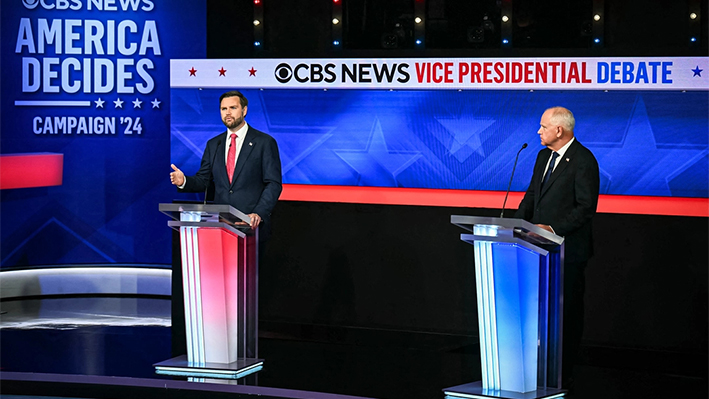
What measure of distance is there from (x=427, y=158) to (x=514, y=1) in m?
1.21

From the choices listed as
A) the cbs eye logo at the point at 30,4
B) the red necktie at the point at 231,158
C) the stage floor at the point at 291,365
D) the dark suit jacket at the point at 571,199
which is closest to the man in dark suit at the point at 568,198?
the dark suit jacket at the point at 571,199

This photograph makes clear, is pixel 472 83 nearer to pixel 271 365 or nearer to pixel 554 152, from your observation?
pixel 554 152

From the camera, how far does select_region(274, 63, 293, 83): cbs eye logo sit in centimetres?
593

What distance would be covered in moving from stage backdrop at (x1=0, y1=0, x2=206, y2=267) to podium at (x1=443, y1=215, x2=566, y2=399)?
11.8 feet

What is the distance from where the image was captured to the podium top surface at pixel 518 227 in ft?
12.6

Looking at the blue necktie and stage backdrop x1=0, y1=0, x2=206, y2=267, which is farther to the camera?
stage backdrop x1=0, y1=0, x2=206, y2=267

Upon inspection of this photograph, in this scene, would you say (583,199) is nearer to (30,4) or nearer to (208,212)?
(208,212)

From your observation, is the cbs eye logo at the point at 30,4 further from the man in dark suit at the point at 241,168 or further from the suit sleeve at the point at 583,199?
the suit sleeve at the point at 583,199

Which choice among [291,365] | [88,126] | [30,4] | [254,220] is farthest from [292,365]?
[30,4]

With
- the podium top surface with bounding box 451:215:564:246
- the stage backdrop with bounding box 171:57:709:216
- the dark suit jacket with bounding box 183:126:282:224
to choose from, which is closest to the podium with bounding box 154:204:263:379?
the dark suit jacket with bounding box 183:126:282:224

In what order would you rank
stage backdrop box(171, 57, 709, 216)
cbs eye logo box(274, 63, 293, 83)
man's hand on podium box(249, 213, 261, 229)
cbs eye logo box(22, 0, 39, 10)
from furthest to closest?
cbs eye logo box(22, 0, 39, 10), cbs eye logo box(274, 63, 293, 83), stage backdrop box(171, 57, 709, 216), man's hand on podium box(249, 213, 261, 229)

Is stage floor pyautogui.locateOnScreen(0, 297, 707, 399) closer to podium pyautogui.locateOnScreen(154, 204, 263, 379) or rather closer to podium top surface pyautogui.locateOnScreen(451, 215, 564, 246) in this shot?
podium pyautogui.locateOnScreen(154, 204, 263, 379)

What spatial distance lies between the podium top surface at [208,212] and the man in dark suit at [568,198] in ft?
4.44

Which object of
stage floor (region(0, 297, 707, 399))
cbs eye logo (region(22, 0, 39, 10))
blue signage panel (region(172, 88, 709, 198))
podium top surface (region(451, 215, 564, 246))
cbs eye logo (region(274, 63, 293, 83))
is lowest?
stage floor (region(0, 297, 707, 399))
